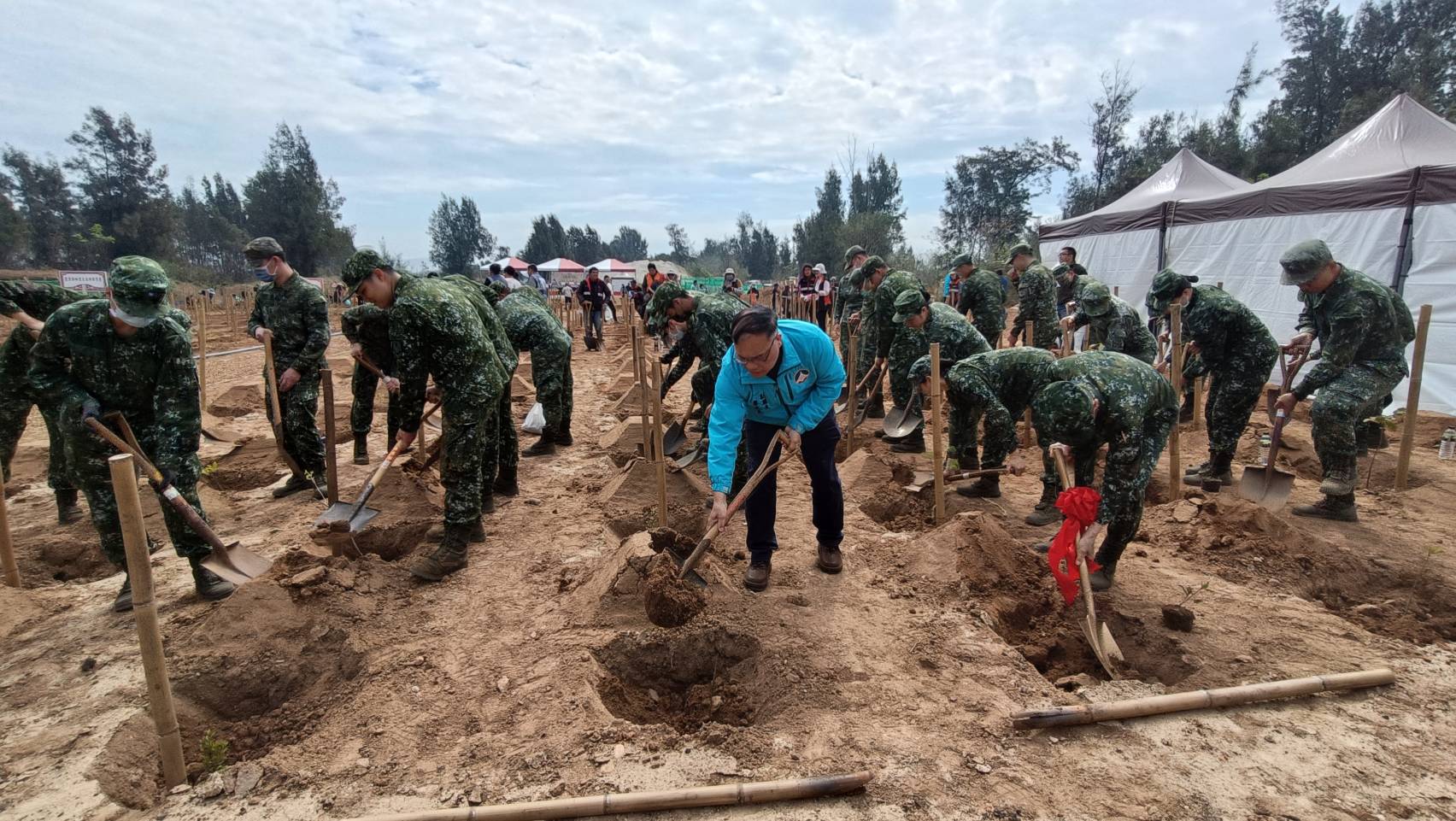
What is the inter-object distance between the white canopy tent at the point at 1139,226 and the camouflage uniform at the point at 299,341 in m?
11.4

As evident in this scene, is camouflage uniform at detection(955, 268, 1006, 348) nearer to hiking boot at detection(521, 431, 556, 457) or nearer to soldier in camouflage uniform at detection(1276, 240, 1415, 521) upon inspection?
soldier in camouflage uniform at detection(1276, 240, 1415, 521)

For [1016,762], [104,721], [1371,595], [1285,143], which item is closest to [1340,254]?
[1371,595]

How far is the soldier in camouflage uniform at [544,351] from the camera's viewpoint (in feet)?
19.5

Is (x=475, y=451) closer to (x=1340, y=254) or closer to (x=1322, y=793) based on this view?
(x=1322, y=793)

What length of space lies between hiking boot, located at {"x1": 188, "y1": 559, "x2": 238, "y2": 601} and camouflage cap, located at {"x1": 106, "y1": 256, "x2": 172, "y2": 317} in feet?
4.36

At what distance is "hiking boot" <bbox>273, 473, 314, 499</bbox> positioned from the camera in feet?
16.8

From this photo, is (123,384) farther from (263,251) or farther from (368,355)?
(368,355)

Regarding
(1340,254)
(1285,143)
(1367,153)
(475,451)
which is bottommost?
(475,451)

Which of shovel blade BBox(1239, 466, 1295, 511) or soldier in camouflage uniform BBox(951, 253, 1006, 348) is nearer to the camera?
shovel blade BBox(1239, 466, 1295, 511)

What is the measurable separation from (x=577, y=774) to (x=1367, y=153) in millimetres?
11276

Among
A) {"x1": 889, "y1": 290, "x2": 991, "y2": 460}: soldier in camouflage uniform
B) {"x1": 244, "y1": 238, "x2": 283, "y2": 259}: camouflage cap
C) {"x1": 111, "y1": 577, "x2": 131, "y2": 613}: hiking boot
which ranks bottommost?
{"x1": 111, "y1": 577, "x2": 131, "y2": 613}: hiking boot

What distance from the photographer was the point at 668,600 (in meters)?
3.10

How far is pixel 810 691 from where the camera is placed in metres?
2.73

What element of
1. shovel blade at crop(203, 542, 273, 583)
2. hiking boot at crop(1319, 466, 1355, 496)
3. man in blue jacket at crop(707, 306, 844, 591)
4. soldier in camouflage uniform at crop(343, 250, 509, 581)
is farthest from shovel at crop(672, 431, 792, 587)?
hiking boot at crop(1319, 466, 1355, 496)
